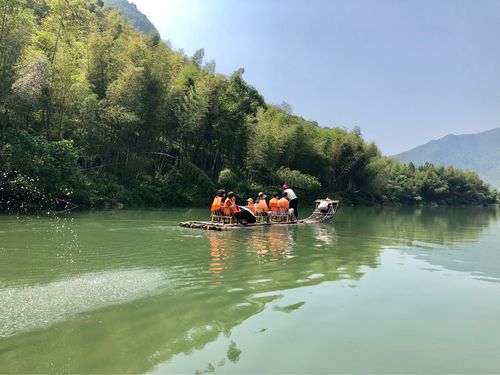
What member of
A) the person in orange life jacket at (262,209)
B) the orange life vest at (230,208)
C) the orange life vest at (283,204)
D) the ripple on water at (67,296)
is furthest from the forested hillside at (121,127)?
the ripple on water at (67,296)

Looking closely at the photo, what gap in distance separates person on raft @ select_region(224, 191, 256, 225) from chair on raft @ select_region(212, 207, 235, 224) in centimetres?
4

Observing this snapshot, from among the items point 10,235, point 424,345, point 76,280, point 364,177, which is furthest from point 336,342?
point 364,177

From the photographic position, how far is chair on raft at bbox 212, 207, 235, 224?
53.0 feet

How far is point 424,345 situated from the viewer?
511 centimetres

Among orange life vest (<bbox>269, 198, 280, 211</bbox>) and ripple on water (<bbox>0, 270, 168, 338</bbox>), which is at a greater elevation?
orange life vest (<bbox>269, 198, 280, 211</bbox>)

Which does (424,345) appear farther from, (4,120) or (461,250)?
(4,120)

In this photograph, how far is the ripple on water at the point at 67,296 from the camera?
5155 mm

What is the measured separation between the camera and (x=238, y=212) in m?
16.4

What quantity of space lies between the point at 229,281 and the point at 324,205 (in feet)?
48.3

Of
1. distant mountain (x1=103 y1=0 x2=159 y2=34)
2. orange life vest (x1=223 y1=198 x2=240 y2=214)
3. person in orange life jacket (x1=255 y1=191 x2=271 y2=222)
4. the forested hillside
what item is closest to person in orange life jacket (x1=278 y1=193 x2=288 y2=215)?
person in orange life jacket (x1=255 y1=191 x2=271 y2=222)

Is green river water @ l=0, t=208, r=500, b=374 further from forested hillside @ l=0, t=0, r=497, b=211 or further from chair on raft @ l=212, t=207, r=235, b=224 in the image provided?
forested hillside @ l=0, t=0, r=497, b=211

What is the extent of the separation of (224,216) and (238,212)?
0.59m

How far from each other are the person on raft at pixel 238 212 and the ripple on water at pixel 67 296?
27.1 feet

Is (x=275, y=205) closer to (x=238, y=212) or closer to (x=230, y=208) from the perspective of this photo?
(x=238, y=212)
